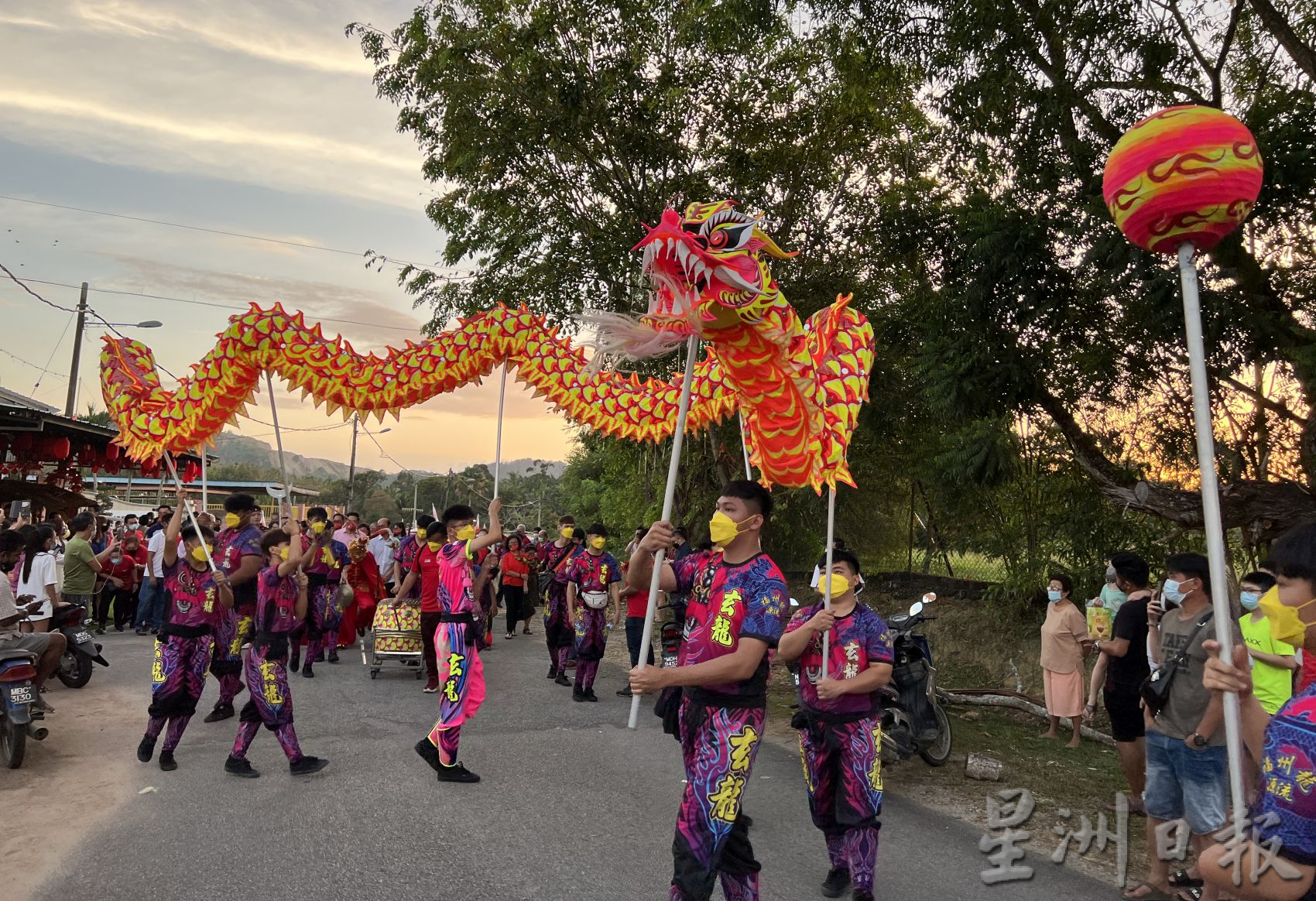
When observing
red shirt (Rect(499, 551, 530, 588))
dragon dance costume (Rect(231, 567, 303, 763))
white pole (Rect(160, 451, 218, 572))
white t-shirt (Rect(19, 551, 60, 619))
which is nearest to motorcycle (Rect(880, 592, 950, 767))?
dragon dance costume (Rect(231, 567, 303, 763))

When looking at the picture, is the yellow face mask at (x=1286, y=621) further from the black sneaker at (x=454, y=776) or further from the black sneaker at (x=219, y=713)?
the black sneaker at (x=219, y=713)

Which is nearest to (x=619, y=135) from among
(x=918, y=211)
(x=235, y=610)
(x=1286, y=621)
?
(x=918, y=211)

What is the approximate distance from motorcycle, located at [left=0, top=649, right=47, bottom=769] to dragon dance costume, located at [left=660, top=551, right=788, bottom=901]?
16.2 ft

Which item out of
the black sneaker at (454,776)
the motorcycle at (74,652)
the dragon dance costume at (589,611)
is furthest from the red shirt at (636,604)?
the motorcycle at (74,652)

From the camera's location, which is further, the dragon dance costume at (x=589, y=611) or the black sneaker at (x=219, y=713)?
the dragon dance costume at (x=589, y=611)

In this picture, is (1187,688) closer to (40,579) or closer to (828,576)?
(828,576)

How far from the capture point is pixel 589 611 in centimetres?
934

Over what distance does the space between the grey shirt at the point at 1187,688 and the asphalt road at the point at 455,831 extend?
3.06 feet

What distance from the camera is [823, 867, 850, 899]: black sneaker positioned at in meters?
4.17

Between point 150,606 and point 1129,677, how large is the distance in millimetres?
12816

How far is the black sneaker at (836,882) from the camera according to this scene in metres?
4.17

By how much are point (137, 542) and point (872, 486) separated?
11529 millimetres

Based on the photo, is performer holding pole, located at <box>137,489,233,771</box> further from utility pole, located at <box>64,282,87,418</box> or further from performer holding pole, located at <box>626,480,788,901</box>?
utility pole, located at <box>64,282,87,418</box>

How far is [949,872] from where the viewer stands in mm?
4547
